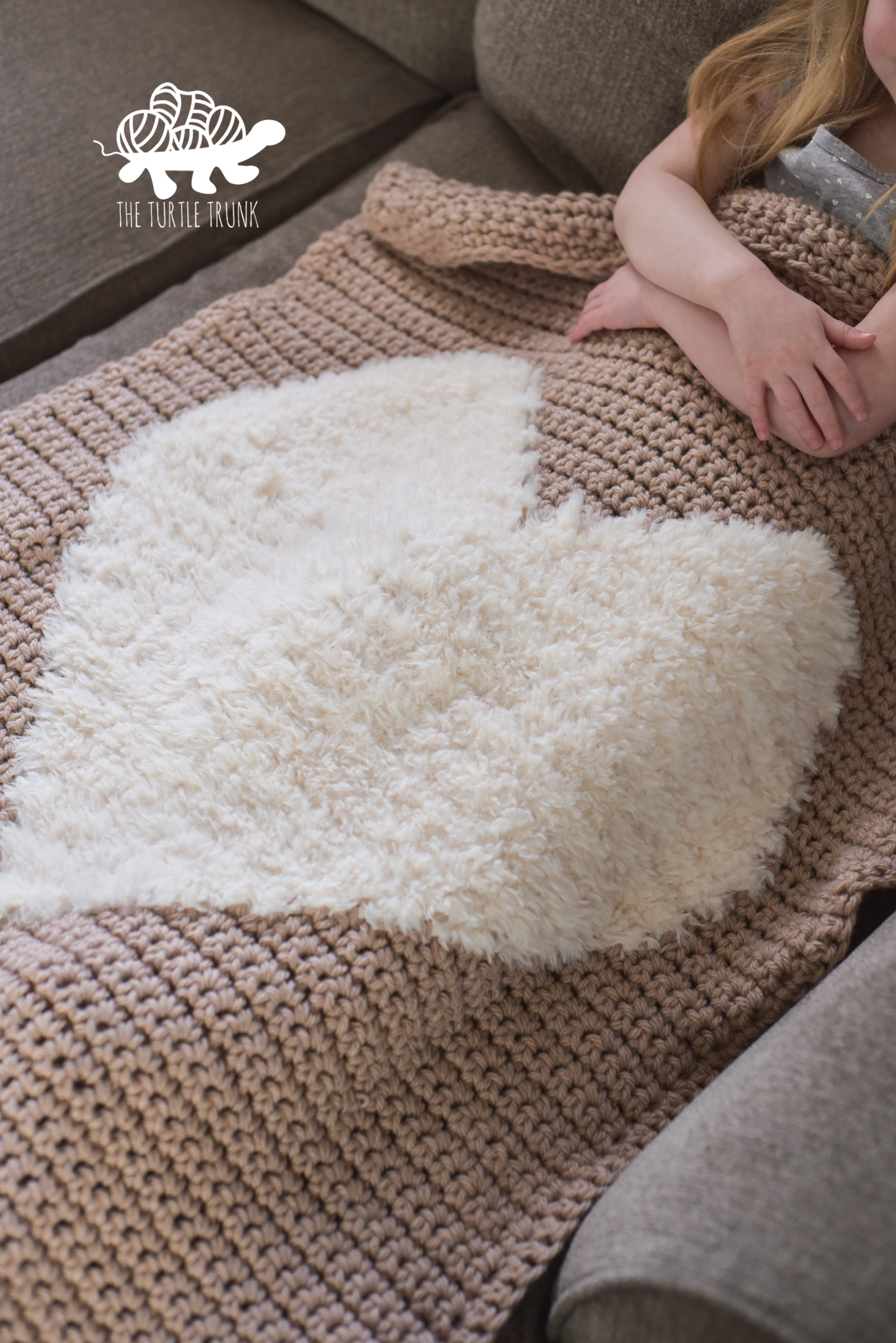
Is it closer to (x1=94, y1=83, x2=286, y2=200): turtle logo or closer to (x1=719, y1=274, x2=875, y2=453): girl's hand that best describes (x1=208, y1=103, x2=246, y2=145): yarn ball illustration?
(x1=94, y1=83, x2=286, y2=200): turtle logo

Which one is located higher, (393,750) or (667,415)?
(667,415)

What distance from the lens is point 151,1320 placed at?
19.7 inches

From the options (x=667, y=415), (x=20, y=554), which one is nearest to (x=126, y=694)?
(x=20, y=554)

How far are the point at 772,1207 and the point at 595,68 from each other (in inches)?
43.0

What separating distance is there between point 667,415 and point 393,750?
39 cm

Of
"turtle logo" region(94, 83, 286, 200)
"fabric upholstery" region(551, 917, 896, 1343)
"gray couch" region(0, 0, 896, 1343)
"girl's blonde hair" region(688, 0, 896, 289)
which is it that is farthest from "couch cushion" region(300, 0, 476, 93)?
"fabric upholstery" region(551, 917, 896, 1343)

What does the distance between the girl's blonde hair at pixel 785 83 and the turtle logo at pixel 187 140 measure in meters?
0.56

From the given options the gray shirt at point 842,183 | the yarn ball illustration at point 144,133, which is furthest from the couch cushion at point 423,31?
the gray shirt at point 842,183

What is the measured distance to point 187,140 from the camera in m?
1.07

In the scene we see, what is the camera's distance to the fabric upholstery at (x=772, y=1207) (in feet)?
1.37

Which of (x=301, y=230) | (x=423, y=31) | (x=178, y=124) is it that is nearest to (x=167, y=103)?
(x=178, y=124)

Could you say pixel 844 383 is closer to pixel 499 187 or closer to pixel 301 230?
pixel 499 187

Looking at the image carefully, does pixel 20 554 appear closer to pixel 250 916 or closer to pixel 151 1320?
pixel 250 916

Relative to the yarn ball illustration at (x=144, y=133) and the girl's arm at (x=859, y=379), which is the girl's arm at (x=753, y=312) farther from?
the yarn ball illustration at (x=144, y=133)
